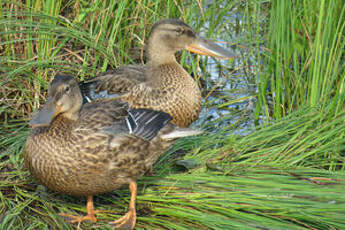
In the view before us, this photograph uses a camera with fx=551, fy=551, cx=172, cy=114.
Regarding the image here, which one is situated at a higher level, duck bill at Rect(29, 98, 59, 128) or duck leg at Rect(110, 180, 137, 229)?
duck bill at Rect(29, 98, 59, 128)

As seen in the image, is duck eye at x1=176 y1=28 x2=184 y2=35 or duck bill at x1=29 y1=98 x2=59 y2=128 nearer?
duck bill at x1=29 y1=98 x2=59 y2=128

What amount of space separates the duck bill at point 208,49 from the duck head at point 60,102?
1331 millimetres

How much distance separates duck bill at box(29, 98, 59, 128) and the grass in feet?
1.91

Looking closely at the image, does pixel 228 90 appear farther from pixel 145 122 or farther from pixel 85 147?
pixel 85 147

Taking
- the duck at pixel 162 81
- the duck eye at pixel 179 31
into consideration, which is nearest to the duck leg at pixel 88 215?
the duck at pixel 162 81

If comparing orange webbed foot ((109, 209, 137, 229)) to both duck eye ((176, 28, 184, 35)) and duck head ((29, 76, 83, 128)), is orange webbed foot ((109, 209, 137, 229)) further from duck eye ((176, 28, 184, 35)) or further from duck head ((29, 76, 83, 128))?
duck eye ((176, 28, 184, 35))

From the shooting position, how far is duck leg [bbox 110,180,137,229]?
2874mm

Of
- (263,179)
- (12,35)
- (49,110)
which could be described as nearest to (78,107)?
(49,110)

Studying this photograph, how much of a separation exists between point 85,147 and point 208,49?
1541mm

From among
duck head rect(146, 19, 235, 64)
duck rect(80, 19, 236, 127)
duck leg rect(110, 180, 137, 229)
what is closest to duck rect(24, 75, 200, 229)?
duck leg rect(110, 180, 137, 229)

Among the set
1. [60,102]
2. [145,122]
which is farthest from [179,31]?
[60,102]

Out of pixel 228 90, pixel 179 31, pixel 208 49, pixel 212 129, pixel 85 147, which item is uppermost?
pixel 179 31

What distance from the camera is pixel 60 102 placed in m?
2.79

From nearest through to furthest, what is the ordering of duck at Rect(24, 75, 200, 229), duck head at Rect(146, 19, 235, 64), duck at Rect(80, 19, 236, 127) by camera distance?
duck at Rect(24, 75, 200, 229) → duck at Rect(80, 19, 236, 127) → duck head at Rect(146, 19, 235, 64)
